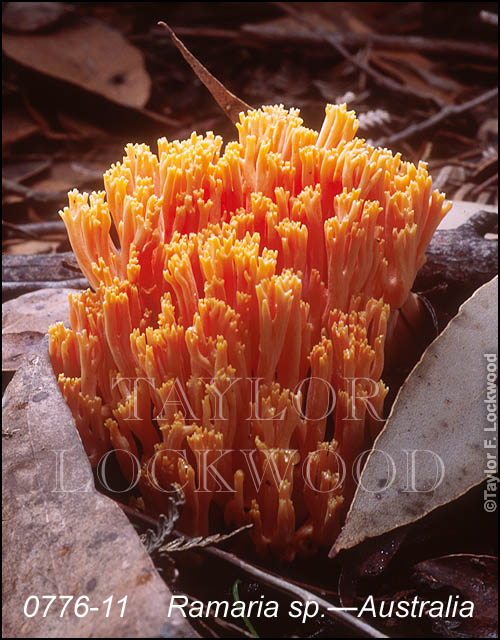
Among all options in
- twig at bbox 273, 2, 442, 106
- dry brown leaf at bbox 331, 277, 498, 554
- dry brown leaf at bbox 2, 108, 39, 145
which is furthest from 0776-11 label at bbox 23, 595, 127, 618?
twig at bbox 273, 2, 442, 106

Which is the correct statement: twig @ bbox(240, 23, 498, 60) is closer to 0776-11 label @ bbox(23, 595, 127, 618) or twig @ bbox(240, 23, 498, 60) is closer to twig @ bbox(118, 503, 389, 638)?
twig @ bbox(118, 503, 389, 638)

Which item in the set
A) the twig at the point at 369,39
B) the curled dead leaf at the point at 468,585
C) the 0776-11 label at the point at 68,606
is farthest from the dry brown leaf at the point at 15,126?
the curled dead leaf at the point at 468,585

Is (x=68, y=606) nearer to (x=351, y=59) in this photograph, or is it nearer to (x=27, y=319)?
(x=27, y=319)

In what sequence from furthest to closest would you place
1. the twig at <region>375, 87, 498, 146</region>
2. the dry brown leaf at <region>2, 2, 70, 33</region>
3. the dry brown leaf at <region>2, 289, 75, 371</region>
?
1. the dry brown leaf at <region>2, 2, 70, 33</region>
2. the twig at <region>375, 87, 498, 146</region>
3. the dry brown leaf at <region>2, 289, 75, 371</region>

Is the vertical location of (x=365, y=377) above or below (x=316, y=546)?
above

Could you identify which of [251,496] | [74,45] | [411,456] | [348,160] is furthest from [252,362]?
[74,45]

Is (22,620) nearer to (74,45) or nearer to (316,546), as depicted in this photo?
(316,546)
